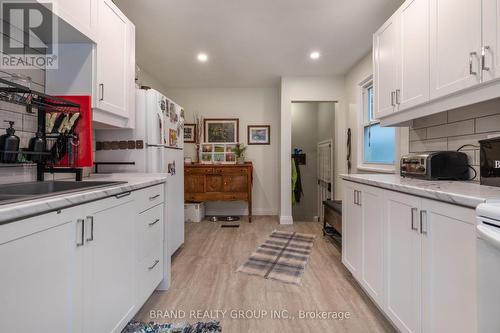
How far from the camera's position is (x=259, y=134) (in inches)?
186

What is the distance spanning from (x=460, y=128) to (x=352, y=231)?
106 centimetres

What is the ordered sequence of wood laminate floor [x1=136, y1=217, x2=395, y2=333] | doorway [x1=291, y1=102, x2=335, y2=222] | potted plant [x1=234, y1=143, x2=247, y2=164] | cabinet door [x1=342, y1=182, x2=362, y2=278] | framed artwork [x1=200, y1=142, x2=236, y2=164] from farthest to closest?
doorway [x1=291, y1=102, x2=335, y2=222], framed artwork [x1=200, y1=142, x2=236, y2=164], potted plant [x1=234, y1=143, x2=247, y2=164], cabinet door [x1=342, y1=182, x2=362, y2=278], wood laminate floor [x1=136, y1=217, x2=395, y2=333]

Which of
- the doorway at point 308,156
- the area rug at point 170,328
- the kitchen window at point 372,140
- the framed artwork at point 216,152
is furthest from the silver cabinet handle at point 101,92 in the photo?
the doorway at point 308,156

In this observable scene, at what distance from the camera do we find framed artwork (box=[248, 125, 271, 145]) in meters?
4.72

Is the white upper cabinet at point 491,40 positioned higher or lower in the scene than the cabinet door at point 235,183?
higher

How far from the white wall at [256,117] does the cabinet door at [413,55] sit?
9.55 feet

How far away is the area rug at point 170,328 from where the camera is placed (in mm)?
1488

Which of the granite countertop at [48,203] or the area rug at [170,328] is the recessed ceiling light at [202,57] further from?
the area rug at [170,328]

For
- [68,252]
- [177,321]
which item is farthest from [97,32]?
[177,321]

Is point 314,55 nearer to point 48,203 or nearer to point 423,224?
point 423,224

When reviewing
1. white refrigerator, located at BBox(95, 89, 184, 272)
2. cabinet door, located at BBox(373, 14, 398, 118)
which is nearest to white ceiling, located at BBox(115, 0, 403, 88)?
cabinet door, located at BBox(373, 14, 398, 118)

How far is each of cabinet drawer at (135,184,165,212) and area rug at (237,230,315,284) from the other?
1.08 m

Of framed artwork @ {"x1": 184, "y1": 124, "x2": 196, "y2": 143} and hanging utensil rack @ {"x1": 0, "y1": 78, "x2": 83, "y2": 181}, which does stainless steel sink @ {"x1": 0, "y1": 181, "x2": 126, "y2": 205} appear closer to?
hanging utensil rack @ {"x1": 0, "y1": 78, "x2": 83, "y2": 181}

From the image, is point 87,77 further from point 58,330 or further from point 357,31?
point 357,31
